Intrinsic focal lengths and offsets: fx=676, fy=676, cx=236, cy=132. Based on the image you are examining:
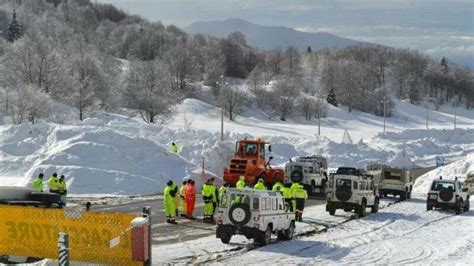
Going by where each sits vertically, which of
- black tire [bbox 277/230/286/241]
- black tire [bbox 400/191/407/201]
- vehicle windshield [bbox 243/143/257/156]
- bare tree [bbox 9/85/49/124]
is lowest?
black tire [bbox 400/191/407/201]

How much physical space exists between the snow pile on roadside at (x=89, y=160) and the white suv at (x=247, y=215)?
53.9 ft

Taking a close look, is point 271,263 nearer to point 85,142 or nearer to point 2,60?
point 85,142

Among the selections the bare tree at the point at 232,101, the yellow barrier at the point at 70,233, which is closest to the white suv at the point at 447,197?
the yellow barrier at the point at 70,233

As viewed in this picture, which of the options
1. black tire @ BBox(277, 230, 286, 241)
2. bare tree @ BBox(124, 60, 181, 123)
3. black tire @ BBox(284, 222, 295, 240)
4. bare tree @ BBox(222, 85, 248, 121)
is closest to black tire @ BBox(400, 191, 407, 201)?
black tire @ BBox(284, 222, 295, 240)

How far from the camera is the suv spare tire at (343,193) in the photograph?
29359mm

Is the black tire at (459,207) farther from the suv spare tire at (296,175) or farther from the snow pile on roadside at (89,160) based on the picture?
the snow pile on roadside at (89,160)

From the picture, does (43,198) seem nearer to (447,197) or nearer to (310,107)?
(447,197)

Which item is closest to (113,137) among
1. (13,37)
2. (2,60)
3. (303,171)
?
(303,171)

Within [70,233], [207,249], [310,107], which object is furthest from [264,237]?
[310,107]

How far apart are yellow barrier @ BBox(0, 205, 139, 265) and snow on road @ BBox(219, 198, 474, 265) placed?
3.83 metres

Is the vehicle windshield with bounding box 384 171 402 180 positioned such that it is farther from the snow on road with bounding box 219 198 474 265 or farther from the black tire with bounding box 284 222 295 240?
the black tire with bounding box 284 222 295 240

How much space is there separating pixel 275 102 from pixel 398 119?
116 ft

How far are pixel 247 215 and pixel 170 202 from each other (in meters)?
5.66

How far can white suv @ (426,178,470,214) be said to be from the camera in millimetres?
33281
